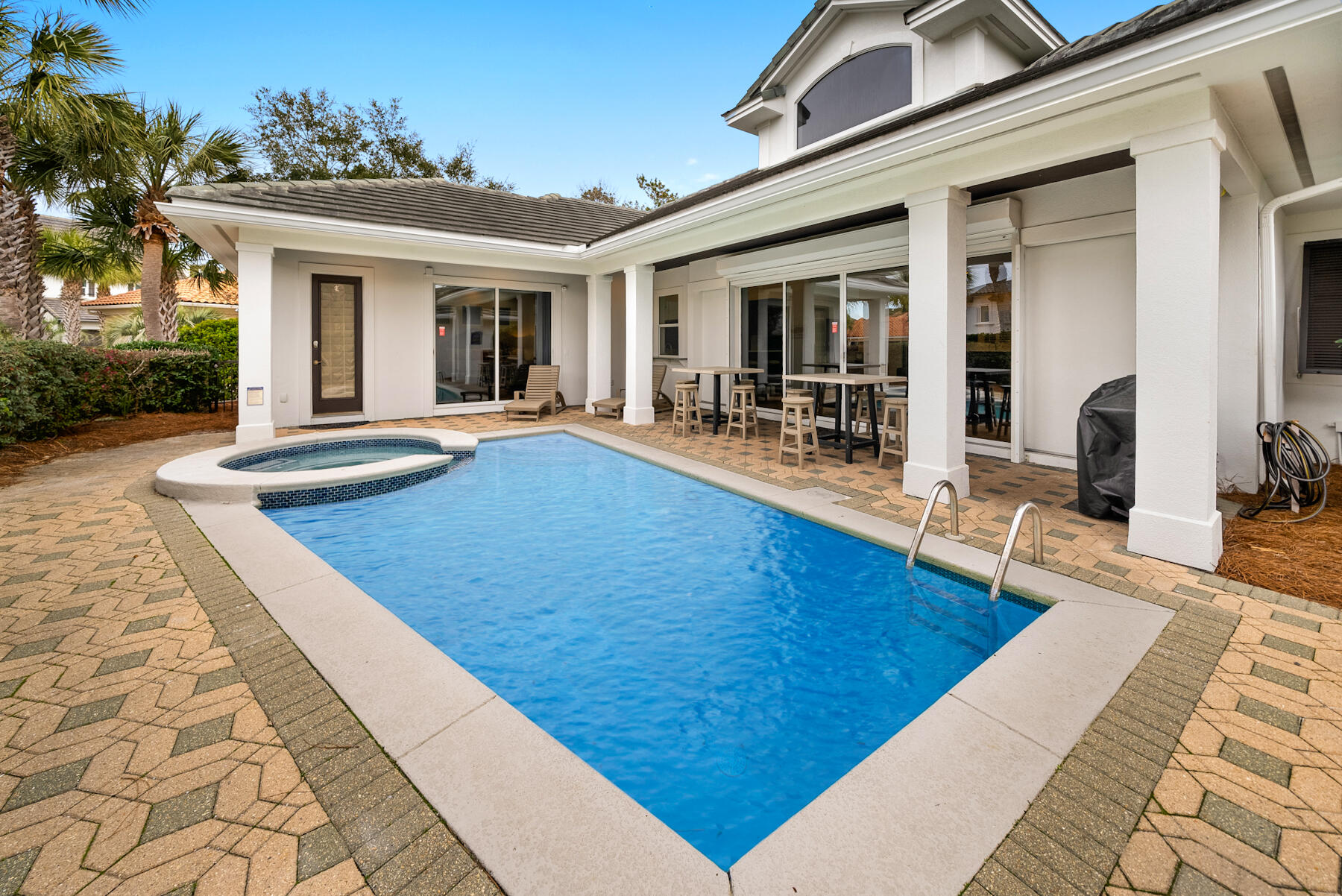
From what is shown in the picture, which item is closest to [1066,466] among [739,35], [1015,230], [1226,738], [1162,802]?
[1015,230]

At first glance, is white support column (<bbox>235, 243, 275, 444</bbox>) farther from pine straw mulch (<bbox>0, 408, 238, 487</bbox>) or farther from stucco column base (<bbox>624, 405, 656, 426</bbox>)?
stucco column base (<bbox>624, 405, 656, 426</bbox>)

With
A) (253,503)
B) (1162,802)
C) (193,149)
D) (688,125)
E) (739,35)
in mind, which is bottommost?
(1162,802)

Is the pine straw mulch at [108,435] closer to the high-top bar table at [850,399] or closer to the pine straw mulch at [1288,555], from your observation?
the high-top bar table at [850,399]

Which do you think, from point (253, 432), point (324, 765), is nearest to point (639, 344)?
point (253, 432)

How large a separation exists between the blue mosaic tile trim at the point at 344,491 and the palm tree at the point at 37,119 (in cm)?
869

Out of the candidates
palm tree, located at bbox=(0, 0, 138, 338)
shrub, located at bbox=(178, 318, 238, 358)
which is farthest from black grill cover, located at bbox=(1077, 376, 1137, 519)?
shrub, located at bbox=(178, 318, 238, 358)

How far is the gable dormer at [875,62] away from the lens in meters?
7.54

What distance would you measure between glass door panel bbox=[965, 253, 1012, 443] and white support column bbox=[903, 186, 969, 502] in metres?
1.83

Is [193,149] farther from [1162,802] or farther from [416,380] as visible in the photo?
[1162,802]

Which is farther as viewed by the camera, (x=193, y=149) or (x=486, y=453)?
(x=193, y=149)

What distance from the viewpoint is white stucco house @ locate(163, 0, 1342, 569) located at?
3.76 metres

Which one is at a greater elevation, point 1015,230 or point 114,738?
point 1015,230

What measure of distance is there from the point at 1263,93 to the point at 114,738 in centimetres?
671

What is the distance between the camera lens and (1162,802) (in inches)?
73.5
